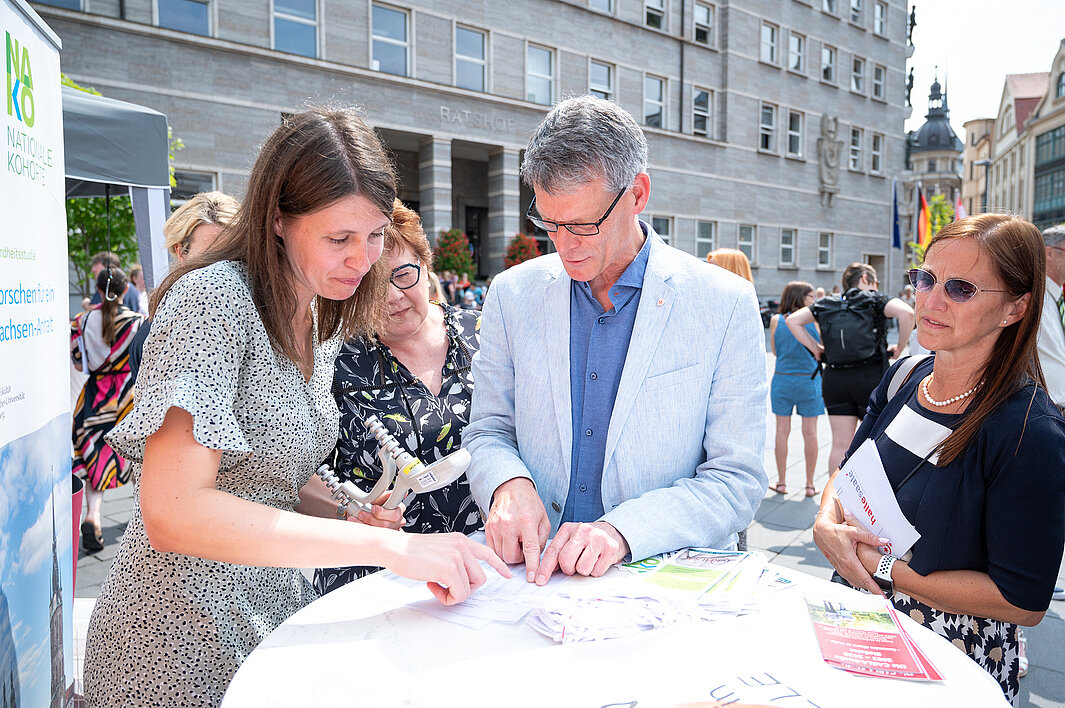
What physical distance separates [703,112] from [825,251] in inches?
331

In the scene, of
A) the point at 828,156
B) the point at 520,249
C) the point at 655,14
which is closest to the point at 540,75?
the point at 655,14

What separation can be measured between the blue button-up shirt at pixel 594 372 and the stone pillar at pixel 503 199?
17.1m

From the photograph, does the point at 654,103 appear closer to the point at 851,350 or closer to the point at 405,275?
the point at 851,350

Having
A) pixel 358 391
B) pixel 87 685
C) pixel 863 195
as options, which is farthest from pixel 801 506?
pixel 863 195

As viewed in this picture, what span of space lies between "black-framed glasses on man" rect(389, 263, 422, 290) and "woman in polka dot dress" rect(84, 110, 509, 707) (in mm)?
753

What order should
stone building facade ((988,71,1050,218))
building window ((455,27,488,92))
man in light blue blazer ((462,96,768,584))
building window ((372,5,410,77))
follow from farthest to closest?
stone building facade ((988,71,1050,218))
building window ((455,27,488,92))
building window ((372,5,410,77))
man in light blue blazer ((462,96,768,584))

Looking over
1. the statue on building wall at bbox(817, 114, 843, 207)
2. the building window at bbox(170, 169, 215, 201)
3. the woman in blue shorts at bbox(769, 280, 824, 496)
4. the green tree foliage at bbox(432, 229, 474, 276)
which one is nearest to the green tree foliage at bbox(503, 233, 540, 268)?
the green tree foliage at bbox(432, 229, 474, 276)

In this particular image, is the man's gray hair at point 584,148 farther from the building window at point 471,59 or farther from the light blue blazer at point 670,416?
the building window at point 471,59

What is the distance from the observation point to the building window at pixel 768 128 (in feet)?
80.5

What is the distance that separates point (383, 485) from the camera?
1.65 meters

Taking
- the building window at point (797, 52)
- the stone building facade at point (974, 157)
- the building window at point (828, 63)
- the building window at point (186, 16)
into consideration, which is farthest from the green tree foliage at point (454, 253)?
the stone building facade at point (974, 157)

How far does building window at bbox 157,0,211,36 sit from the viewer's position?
44.9ft

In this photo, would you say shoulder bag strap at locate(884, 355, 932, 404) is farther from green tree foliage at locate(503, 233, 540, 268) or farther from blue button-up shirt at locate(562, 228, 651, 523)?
green tree foliage at locate(503, 233, 540, 268)

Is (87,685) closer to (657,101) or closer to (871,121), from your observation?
(657,101)
